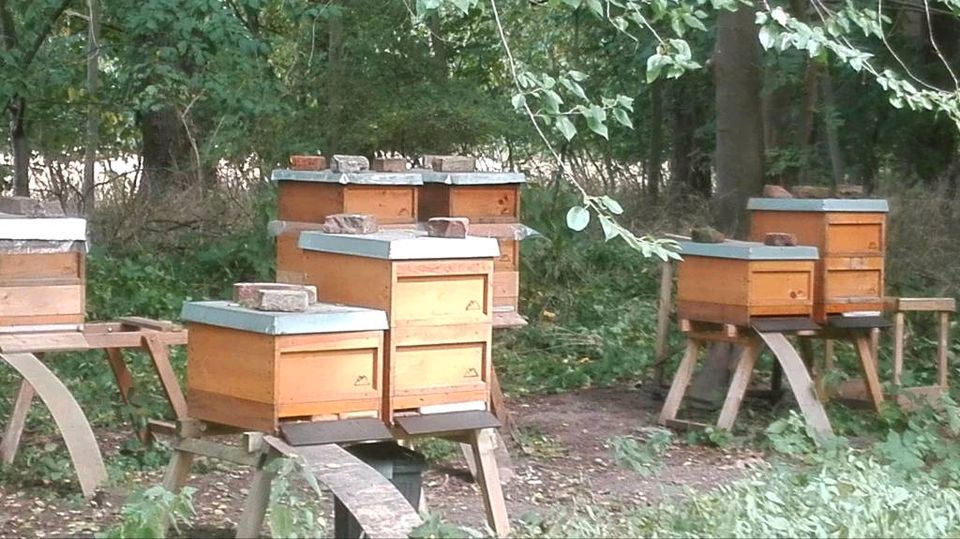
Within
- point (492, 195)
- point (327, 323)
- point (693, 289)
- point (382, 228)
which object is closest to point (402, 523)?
point (327, 323)

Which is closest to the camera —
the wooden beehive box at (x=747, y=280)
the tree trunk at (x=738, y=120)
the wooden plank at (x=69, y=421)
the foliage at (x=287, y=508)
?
the foliage at (x=287, y=508)

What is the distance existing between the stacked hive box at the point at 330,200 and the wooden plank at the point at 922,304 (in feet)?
10.8

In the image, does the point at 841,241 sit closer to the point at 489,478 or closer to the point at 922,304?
the point at 922,304

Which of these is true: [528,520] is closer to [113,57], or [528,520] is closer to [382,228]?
[382,228]

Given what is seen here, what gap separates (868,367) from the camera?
28.3ft

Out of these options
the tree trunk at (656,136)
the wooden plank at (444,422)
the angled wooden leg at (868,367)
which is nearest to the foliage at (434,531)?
the wooden plank at (444,422)

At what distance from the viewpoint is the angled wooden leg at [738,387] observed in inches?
322

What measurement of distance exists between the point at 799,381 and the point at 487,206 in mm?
2056

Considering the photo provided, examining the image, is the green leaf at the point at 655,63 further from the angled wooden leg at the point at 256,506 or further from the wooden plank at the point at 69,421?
the wooden plank at the point at 69,421

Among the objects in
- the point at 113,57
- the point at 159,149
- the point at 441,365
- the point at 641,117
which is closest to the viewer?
the point at 441,365

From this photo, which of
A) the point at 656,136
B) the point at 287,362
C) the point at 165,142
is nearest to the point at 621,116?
the point at 287,362

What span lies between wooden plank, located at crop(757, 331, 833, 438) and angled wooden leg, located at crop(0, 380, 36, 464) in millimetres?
3942

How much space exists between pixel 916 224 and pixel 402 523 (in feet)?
29.4

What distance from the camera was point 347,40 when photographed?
12.9 m
